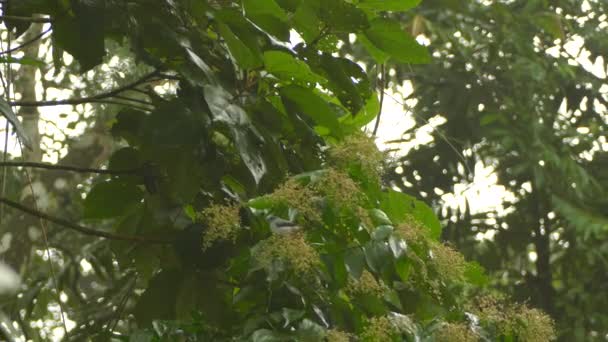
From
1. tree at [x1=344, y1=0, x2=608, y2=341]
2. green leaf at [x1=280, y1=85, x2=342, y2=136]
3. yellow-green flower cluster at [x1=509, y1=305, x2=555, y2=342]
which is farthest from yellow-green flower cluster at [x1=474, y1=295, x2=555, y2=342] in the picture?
tree at [x1=344, y1=0, x2=608, y2=341]

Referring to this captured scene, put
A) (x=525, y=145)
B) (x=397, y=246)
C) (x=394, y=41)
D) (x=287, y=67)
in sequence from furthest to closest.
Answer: (x=525, y=145), (x=394, y=41), (x=287, y=67), (x=397, y=246)

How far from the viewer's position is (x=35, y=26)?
13.8 ft

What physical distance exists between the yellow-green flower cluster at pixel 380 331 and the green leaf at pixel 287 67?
35cm

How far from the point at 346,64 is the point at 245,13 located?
0.21 meters

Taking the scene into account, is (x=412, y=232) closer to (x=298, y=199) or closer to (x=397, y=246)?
(x=397, y=246)

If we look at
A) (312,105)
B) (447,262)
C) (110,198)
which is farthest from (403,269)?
(110,198)

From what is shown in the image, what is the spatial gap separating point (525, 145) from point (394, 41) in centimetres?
341

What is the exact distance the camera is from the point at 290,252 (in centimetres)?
124

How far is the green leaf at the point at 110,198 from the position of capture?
167 centimetres

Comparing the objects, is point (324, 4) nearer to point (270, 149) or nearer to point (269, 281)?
point (270, 149)

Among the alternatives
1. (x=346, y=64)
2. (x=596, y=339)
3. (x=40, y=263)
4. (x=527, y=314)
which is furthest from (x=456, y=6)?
(x=527, y=314)

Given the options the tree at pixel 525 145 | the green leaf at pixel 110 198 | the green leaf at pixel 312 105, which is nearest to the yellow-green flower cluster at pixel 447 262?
the green leaf at pixel 312 105

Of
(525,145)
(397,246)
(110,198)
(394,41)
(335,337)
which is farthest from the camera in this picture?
(525,145)

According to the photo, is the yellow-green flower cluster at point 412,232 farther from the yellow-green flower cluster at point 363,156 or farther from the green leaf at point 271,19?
the green leaf at point 271,19
